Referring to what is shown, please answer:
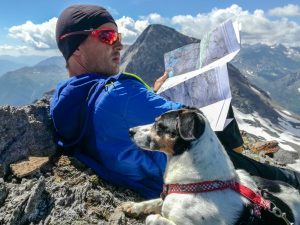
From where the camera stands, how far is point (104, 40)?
27.8ft

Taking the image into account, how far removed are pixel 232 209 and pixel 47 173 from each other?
12.0ft

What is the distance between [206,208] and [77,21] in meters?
4.75

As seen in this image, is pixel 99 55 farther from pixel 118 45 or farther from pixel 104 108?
pixel 104 108

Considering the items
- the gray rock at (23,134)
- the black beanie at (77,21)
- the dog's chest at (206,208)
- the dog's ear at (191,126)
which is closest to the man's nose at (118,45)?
the black beanie at (77,21)

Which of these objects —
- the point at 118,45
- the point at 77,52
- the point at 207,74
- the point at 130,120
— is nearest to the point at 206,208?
the point at 130,120

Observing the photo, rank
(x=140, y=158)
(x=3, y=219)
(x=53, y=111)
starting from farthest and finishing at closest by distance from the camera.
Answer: (x=53, y=111) < (x=140, y=158) < (x=3, y=219)

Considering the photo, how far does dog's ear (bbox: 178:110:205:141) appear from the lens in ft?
18.8

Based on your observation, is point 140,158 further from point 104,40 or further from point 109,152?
point 104,40

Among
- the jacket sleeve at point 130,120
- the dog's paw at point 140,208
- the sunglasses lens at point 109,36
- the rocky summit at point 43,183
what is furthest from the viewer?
the sunglasses lens at point 109,36

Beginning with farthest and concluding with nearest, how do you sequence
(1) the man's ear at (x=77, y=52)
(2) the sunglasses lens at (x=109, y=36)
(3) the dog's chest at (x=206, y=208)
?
(1) the man's ear at (x=77, y=52) → (2) the sunglasses lens at (x=109, y=36) → (3) the dog's chest at (x=206, y=208)

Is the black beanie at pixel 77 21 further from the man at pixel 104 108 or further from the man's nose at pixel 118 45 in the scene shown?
the man's nose at pixel 118 45

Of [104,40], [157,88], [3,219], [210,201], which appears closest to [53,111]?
[104,40]

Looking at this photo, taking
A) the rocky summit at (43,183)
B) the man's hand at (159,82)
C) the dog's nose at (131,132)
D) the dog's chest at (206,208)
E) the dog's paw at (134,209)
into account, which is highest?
the dog's nose at (131,132)

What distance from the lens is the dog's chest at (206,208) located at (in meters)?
5.45
